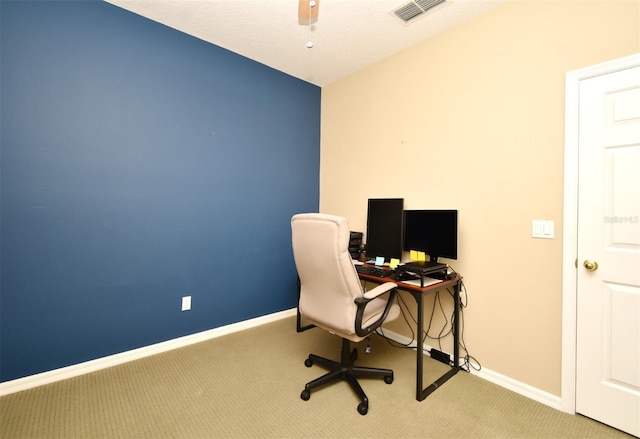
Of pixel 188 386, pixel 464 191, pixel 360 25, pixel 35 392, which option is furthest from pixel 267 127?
pixel 35 392

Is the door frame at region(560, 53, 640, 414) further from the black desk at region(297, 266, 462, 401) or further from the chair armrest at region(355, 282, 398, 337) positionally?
the chair armrest at region(355, 282, 398, 337)

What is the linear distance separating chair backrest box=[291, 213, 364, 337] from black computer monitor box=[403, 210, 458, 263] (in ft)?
2.71

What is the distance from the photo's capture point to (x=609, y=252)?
1.71 m

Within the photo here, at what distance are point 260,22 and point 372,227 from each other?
2052mm

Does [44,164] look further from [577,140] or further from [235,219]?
[577,140]

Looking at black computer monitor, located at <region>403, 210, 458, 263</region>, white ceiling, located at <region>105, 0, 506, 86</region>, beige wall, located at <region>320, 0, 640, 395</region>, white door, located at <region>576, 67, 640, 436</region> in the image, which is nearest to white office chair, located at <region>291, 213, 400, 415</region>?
black computer monitor, located at <region>403, 210, 458, 263</region>

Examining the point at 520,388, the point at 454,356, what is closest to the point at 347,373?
the point at 454,356

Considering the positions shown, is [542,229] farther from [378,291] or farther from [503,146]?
[378,291]

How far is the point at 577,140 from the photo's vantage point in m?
1.81

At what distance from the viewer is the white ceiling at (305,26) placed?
7.30 ft

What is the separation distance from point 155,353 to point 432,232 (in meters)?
2.56

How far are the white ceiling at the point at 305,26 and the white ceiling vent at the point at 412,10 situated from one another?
0.04 metres

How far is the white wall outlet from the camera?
1.92m

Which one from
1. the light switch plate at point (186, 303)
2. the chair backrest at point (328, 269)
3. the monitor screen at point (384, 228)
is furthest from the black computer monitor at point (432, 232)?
the light switch plate at point (186, 303)
